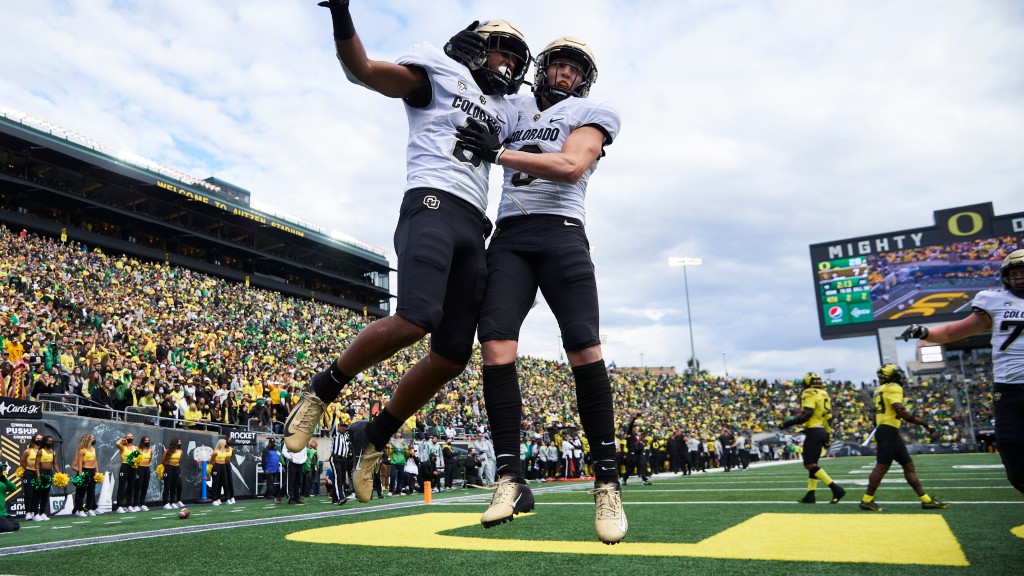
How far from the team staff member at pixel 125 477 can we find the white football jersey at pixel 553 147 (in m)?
12.9

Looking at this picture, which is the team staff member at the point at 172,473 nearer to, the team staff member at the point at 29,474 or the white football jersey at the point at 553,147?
the team staff member at the point at 29,474

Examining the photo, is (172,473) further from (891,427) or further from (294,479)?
(891,427)

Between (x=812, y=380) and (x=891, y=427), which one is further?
(x=812, y=380)

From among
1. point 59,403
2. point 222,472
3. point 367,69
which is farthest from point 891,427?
point 59,403

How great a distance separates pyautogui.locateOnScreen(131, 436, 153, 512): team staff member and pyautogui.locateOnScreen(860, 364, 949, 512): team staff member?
42.2ft

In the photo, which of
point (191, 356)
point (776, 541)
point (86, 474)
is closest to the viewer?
point (776, 541)

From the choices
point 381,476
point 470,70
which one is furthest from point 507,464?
point 381,476

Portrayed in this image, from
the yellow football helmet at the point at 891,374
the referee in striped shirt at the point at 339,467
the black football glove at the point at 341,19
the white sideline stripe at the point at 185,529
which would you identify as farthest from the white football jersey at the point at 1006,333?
the referee in striped shirt at the point at 339,467

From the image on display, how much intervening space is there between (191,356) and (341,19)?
71.1 feet

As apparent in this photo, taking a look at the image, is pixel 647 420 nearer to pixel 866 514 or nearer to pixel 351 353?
pixel 866 514

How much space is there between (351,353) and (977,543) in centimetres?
594

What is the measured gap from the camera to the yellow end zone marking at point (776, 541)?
18.6ft

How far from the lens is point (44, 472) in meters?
12.5

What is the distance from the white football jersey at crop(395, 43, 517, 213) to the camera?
3.43 metres
